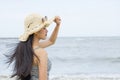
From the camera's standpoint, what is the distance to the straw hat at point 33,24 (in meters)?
3.38

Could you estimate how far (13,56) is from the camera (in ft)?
11.5

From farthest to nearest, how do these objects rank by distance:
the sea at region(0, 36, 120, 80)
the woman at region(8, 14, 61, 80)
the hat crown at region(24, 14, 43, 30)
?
the sea at region(0, 36, 120, 80), the hat crown at region(24, 14, 43, 30), the woman at region(8, 14, 61, 80)

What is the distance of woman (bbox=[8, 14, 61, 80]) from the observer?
331 centimetres

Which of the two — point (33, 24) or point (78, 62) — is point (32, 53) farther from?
point (78, 62)

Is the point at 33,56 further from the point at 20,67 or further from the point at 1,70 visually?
the point at 1,70

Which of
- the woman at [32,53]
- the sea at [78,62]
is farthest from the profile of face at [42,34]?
the sea at [78,62]

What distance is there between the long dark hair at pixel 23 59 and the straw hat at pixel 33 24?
0.17ft

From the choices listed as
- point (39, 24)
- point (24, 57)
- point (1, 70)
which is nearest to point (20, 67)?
point (24, 57)

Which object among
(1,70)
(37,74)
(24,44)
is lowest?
(1,70)

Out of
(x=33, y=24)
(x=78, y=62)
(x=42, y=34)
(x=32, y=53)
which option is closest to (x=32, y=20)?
(x=33, y=24)

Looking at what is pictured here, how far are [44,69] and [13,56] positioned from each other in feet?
1.12

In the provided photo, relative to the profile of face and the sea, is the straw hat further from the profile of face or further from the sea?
the sea

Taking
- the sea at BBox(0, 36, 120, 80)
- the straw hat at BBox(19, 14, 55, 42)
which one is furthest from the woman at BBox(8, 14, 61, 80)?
the sea at BBox(0, 36, 120, 80)

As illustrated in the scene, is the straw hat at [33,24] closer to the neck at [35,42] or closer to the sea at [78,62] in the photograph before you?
the neck at [35,42]
